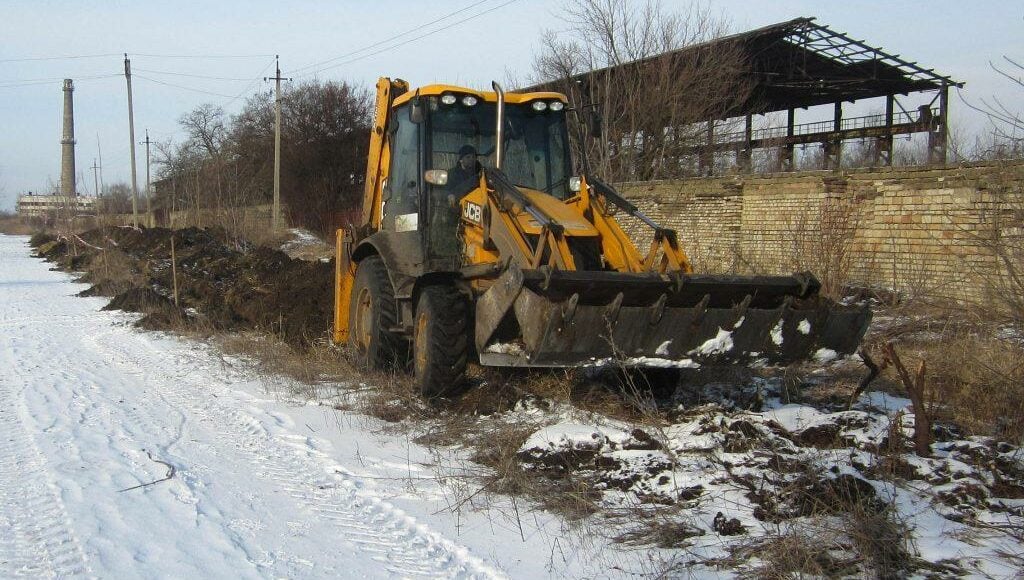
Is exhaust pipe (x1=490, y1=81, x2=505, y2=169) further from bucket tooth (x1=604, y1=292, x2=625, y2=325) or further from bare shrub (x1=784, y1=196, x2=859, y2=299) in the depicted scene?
bare shrub (x1=784, y1=196, x2=859, y2=299)

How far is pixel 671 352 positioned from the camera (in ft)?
17.8

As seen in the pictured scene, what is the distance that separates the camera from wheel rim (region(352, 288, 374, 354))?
8.27 m

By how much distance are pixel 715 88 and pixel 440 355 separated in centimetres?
2135

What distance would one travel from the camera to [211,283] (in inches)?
647

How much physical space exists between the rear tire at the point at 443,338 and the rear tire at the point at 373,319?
41.7 inches

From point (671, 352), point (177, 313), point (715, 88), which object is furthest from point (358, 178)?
point (671, 352)

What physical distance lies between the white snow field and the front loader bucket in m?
1.04

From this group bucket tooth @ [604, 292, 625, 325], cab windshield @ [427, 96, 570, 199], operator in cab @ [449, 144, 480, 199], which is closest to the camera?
bucket tooth @ [604, 292, 625, 325]

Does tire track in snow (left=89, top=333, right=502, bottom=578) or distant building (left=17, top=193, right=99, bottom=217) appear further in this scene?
distant building (left=17, top=193, right=99, bottom=217)

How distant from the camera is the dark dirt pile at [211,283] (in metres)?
11.8

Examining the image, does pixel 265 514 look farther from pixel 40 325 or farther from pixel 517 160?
pixel 40 325

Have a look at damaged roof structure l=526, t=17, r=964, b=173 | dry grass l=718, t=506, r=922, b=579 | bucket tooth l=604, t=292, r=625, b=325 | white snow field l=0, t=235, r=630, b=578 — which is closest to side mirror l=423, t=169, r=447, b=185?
white snow field l=0, t=235, r=630, b=578

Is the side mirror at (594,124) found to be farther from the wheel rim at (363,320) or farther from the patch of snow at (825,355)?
the patch of snow at (825,355)

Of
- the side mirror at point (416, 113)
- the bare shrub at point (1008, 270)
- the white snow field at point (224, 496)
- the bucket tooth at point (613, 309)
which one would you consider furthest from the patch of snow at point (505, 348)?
the bare shrub at point (1008, 270)
